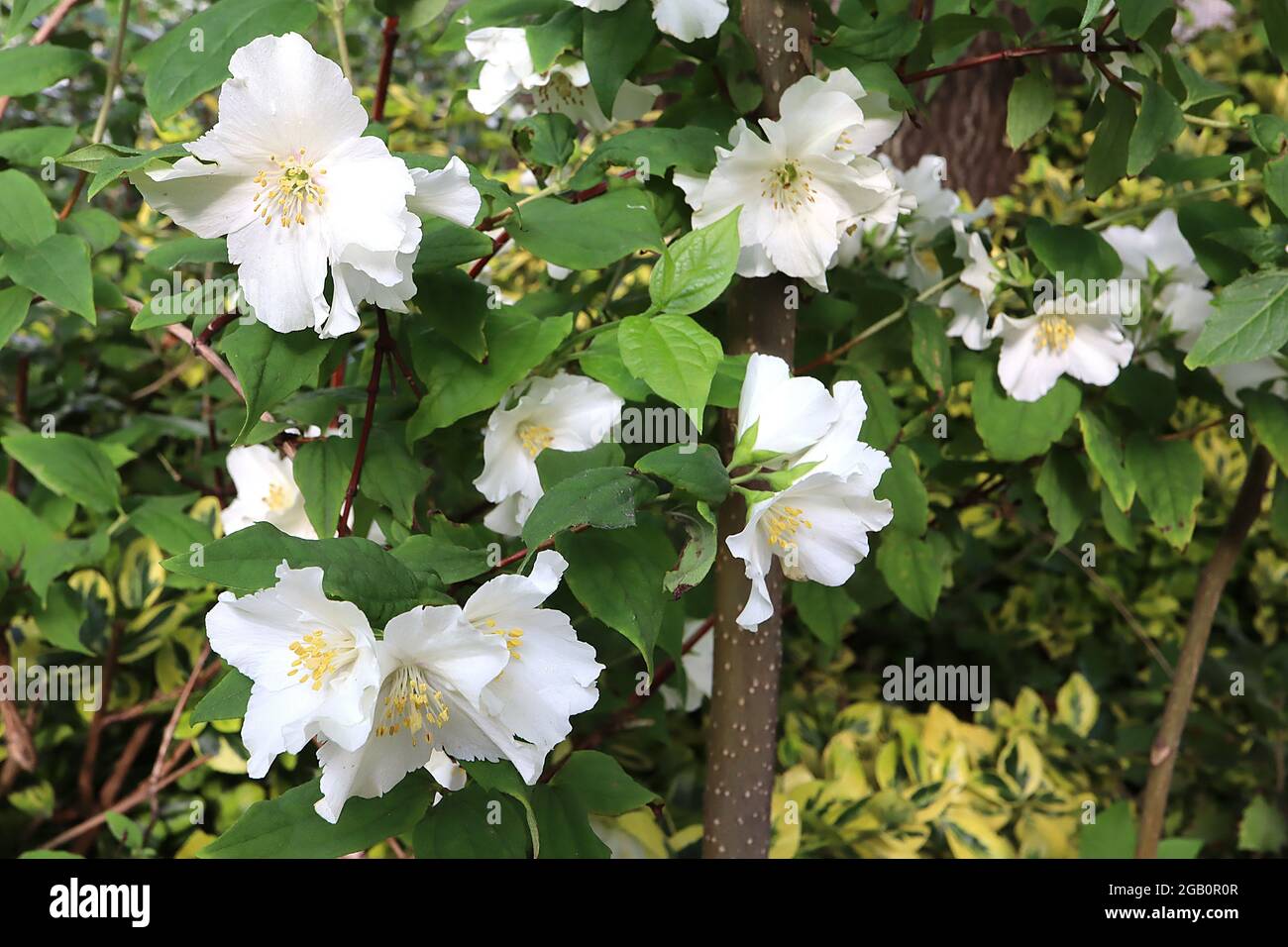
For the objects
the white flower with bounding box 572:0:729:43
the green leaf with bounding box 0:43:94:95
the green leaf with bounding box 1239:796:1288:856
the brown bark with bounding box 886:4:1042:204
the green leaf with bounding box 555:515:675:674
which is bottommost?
the green leaf with bounding box 1239:796:1288:856

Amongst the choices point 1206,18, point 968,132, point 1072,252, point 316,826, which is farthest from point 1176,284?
point 1206,18

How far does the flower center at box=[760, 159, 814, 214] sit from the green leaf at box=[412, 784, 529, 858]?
58 centimetres

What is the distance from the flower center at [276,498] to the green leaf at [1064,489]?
0.84 metres

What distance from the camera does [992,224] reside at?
2502 millimetres

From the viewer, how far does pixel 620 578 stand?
2.63 feet

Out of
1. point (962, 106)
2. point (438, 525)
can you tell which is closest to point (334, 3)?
point (438, 525)

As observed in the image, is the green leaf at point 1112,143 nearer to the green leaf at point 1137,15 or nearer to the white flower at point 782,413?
the green leaf at point 1137,15

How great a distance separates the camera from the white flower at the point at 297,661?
25.2 inches

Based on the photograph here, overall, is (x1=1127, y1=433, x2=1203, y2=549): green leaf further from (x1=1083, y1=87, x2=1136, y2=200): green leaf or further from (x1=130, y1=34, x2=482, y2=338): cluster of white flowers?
(x1=130, y1=34, x2=482, y2=338): cluster of white flowers

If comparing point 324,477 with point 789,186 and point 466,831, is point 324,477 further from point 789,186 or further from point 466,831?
point 789,186

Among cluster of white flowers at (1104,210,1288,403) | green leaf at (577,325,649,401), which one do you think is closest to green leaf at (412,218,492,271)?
green leaf at (577,325,649,401)

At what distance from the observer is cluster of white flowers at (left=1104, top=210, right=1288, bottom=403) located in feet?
4.04
